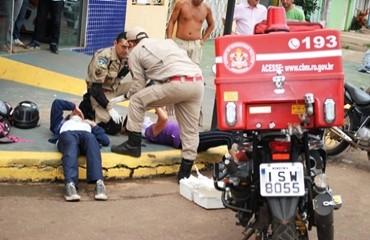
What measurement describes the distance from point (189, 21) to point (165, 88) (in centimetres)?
297

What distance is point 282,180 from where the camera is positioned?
4.07 metres

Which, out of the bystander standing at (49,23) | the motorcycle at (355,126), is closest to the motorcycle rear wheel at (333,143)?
the motorcycle at (355,126)

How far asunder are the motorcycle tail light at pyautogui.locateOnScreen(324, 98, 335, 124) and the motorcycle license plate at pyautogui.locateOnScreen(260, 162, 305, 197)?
32 centimetres

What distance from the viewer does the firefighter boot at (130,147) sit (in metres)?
6.38

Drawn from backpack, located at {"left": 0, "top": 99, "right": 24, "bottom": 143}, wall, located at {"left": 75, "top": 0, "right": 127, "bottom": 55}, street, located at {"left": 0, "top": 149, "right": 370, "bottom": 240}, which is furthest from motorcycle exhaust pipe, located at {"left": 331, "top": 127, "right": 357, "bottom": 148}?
wall, located at {"left": 75, "top": 0, "right": 127, "bottom": 55}

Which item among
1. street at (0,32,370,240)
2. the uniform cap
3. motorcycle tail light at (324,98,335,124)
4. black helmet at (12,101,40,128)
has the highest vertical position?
the uniform cap

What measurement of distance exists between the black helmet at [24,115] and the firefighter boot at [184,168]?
1.55 m

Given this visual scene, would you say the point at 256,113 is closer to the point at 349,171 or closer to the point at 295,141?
the point at 295,141

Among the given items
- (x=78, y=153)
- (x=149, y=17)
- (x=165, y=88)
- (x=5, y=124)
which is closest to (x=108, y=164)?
(x=78, y=153)

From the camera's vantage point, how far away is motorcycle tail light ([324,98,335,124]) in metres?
4.11

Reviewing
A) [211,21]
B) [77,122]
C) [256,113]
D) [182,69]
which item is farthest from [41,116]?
[256,113]

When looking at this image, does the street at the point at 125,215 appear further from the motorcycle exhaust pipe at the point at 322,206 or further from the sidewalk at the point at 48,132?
the motorcycle exhaust pipe at the point at 322,206

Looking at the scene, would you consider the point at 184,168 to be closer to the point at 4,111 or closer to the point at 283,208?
the point at 4,111

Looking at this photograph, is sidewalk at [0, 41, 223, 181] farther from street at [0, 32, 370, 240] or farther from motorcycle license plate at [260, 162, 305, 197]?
motorcycle license plate at [260, 162, 305, 197]
